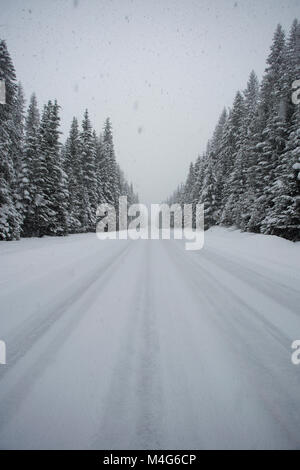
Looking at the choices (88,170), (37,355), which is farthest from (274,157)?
(88,170)

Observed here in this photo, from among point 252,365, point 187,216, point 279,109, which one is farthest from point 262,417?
point 187,216

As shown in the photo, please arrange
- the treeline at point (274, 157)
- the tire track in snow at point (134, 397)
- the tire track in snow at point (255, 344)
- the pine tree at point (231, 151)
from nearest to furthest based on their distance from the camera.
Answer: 1. the tire track in snow at point (134, 397)
2. the tire track in snow at point (255, 344)
3. the treeline at point (274, 157)
4. the pine tree at point (231, 151)

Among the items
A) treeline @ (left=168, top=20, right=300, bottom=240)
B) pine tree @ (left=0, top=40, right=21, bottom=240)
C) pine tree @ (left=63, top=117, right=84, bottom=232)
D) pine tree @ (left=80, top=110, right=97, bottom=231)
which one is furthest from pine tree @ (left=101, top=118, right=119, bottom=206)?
pine tree @ (left=0, top=40, right=21, bottom=240)

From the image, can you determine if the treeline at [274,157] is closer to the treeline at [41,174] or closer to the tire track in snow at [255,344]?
the tire track in snow at [255,344]

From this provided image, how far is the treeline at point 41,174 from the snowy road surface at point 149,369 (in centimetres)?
1329

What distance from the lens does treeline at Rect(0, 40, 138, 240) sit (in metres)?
14.7

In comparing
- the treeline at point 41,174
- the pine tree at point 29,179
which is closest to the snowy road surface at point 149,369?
the treeline at point 41,174

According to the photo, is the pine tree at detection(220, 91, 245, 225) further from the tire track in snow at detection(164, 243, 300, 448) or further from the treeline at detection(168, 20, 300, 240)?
the tire track in snow at detection(164, 243, 300, 448)

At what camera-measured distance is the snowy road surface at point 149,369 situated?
1511 millimetres

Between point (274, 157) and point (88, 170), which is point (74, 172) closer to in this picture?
point (88, 170)

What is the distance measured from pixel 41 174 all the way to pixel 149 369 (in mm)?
20766

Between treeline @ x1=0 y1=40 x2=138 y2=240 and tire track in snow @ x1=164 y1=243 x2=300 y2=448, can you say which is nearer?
tire track in snow @ x1=164 y1=243 x2=300 y2=448

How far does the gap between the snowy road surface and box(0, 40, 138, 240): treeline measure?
13291 mm

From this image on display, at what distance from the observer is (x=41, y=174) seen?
764 inches
